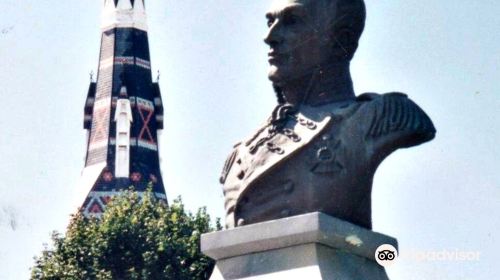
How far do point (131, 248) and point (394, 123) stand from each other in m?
20.0

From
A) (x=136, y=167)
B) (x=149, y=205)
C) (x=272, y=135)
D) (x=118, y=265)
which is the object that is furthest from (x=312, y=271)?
(x=136, y=167)

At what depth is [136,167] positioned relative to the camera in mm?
68688

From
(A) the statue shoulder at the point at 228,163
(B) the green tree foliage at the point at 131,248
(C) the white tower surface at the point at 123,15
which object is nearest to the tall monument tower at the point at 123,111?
(C) the white tower surface at the point at 123,15

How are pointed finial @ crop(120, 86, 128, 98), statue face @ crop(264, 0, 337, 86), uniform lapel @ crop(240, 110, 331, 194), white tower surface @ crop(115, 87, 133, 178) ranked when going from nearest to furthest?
uniform lapel @ crop(240, 110, 331, 194)
statue face @ crop(264, 0, 337, 86)
white tower surface @ crop(115, 87, 133, 178)
pointed finial @ crop(120, 86, 128, 98)

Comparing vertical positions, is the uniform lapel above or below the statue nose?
below

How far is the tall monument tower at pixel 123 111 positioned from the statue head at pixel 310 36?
51.4 metres

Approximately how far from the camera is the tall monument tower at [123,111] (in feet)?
224

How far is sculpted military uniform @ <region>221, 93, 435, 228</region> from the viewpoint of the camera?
15055mm

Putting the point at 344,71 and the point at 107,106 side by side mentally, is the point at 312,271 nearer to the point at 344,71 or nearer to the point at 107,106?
the point at 344,71

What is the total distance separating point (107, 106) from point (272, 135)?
54.9 meters

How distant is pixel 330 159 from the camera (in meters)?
15.1

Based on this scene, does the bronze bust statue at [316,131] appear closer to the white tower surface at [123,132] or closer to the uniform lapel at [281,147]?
the uniform lapel at [281,147]

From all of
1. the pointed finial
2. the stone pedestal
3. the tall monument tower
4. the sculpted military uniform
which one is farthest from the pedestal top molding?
the pointed finial

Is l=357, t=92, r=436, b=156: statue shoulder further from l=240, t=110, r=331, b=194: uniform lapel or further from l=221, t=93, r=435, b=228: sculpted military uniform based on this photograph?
l=240, t=110, r=331, b=194: uniform lapel
